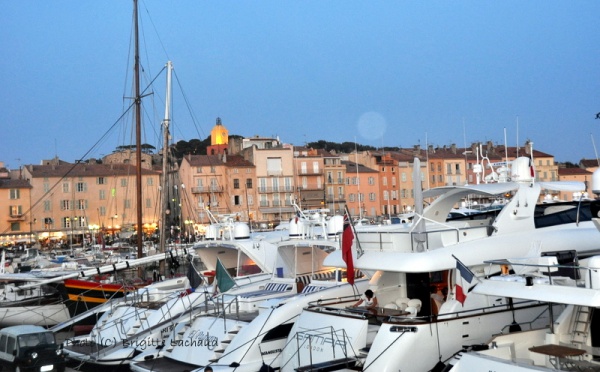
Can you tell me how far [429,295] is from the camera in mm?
16016

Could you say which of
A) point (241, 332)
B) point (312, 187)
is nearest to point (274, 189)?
point (312, 187)

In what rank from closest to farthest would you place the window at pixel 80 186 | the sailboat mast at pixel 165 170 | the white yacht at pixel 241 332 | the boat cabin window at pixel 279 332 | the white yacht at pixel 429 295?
the white yacht at pixel 429 295 < the white yacht at pixel 241 332 < the boat cabin window at pixel 279 332 < the sailboat mast at pixel 165 170 < the window at pixel 80 186

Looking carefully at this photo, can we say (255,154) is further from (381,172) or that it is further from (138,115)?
(138,115)

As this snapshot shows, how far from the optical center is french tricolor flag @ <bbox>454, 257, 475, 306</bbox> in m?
13.2

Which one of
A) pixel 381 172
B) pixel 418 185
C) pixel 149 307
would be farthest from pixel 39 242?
pixel 418 185

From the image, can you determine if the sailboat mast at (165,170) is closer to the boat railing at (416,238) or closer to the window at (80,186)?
the boat railing at (416,238)

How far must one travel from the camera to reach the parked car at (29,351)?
1970 cm

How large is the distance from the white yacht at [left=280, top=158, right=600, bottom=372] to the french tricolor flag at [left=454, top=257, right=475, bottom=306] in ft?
0.45

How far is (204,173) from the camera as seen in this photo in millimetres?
70812

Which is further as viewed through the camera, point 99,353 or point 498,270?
point 99,353

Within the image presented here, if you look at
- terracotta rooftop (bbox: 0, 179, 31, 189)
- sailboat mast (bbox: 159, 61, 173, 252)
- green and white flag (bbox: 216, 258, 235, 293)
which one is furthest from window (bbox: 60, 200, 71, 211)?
green and white flag (bbox: 216, 258, 235, 293)

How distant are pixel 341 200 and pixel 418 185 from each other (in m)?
59.0

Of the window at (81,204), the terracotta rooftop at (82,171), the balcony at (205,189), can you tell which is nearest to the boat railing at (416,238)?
the balcony at (205,189)

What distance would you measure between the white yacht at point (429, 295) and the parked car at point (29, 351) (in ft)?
22.9
